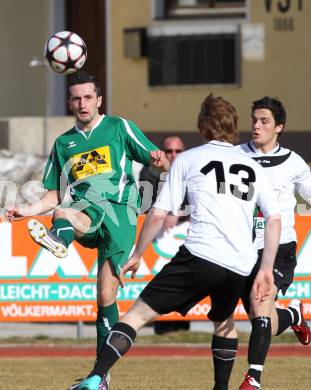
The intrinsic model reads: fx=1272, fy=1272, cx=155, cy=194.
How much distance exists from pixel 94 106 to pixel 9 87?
42.9 feet

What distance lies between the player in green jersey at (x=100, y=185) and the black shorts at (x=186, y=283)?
1.46 meters

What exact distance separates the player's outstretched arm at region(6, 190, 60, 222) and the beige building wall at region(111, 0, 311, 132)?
33.2ft

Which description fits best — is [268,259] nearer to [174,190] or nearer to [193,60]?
[174,190]

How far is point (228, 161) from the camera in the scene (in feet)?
25.1

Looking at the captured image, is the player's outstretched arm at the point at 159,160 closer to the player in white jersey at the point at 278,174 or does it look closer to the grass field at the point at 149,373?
the player in white jersey at the point at 278,174

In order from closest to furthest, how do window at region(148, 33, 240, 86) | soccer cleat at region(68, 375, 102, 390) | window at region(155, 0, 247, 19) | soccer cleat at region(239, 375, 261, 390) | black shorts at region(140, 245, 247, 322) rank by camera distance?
1. soccer cleat at region(68, 375, 102, 390)
2. black shorts at region(140, 245, 247, 322)
3. soccer cleat at region(239, 375, 261, 390)
4. window at region(155, 0, 247, 19)
5. window at region(148, 33, 240, 86)

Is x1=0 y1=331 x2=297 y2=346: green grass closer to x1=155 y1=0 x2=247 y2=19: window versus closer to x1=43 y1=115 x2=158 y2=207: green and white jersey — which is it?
x1=43 y1=115 x2=158 y2=207: green and white jersey

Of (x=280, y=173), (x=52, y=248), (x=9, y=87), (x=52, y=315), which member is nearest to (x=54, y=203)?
(x=52, y=248)

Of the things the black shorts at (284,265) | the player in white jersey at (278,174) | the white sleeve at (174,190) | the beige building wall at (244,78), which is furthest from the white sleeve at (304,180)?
the beige building wall at (244,78)

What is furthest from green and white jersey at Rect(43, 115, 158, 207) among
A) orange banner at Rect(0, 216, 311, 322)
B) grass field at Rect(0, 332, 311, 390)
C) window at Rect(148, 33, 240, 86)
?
window at Rect(148, 33, 240, 86)

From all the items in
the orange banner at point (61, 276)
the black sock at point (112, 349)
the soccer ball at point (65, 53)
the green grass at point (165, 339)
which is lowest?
the green grass at point (165, 339)

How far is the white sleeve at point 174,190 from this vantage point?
300 inches

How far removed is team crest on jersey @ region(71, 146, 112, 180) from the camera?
9050 mm

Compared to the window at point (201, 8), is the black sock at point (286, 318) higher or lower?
lower
